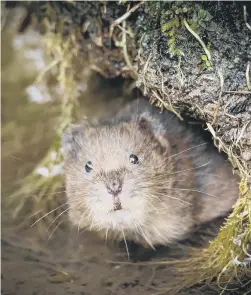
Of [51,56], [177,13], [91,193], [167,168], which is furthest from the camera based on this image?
[51,56]

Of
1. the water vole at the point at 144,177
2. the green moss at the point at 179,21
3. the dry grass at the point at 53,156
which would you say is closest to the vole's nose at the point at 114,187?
the water vole at the point at 144,177

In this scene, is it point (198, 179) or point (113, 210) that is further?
point (198, 179)

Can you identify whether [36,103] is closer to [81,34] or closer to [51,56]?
[51,56]

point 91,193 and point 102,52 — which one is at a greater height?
point 102,52

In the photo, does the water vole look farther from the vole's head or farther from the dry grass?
the dry grass

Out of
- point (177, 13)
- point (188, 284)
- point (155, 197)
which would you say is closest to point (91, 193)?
point (155, 197)

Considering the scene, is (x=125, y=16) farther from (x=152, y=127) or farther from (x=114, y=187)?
(x=114, y=187)

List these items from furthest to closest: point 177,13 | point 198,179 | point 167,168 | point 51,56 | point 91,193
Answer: point 51,56 → point 198,179 → point 167,168 → point 91,193 → point 177,13
